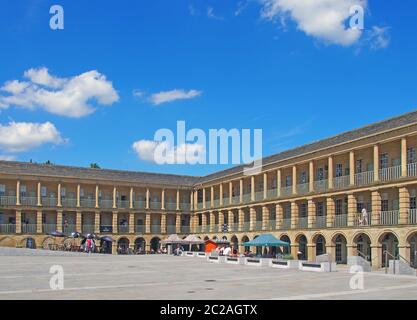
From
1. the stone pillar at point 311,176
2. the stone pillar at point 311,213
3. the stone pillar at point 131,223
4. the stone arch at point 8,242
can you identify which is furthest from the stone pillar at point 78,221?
the stone pillar at point 311,176

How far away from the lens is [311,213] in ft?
141

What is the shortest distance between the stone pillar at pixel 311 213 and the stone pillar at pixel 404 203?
9.74m

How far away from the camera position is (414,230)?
1284 inches

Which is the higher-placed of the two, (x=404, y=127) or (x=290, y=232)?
(x=404, y=127)

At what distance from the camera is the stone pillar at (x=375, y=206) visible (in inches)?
1412

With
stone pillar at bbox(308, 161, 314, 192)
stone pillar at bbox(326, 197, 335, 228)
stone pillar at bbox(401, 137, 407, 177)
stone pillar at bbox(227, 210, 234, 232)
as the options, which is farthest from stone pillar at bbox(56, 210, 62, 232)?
stone pillar at bbox(401, 137, 407, 177)

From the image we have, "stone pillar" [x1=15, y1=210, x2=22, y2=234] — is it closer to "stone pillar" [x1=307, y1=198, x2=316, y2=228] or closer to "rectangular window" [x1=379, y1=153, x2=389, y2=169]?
"stone pillar" [x1=307, y1=198, x2=316, y2=228]

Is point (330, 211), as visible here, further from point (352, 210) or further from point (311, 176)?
point (311, 176)

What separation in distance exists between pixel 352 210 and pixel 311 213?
486cm

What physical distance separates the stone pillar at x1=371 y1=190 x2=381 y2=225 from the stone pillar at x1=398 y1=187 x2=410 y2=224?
7.27 feet
